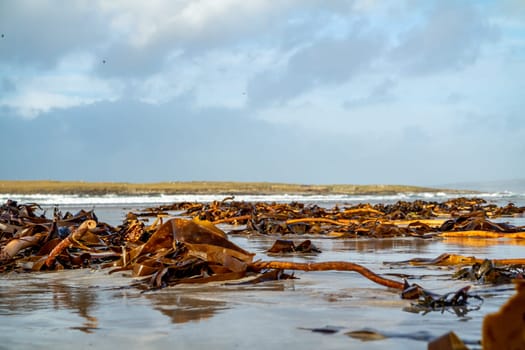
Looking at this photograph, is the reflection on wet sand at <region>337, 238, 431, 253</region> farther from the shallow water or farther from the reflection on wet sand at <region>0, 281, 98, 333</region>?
the reflection on wet sand at <region>0, 281, 98, 333</region>

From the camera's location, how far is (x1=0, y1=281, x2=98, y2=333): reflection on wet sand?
2139 millimetres

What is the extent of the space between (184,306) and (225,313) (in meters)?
0.20

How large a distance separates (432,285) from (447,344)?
1.54m

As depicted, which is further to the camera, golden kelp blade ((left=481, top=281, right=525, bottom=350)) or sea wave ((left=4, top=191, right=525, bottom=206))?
sea wave ((left=4, top=191, right=525, bottom=206))

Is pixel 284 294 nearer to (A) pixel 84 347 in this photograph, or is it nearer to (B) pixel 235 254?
(B) pixel 235 254

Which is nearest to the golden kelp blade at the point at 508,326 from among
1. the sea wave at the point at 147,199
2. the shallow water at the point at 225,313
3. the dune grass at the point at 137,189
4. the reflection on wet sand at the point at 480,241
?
the shallow water at the point at 225,313

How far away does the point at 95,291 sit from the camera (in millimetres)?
2666

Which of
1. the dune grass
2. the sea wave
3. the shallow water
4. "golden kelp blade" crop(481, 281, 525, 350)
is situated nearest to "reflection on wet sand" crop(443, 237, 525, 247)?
the shallow water

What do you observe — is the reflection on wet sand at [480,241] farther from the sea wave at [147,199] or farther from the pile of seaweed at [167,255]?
the sea wave at [147,199]

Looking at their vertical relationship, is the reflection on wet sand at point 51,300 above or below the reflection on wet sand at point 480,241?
above

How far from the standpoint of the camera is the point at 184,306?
220cm

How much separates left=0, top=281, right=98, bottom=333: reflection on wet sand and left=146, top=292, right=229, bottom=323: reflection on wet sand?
235 mm

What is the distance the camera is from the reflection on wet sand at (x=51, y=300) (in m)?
2.14

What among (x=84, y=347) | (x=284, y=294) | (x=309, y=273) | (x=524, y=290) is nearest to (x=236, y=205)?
(x=309, y=273)
